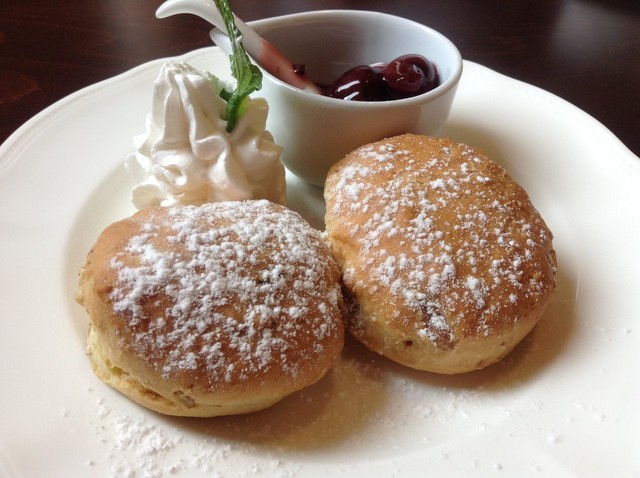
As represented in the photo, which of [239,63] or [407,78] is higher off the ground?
[239,63]

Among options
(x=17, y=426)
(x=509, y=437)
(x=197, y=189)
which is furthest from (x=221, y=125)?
(x=509, y=437)

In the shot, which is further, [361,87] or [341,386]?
[361,87]

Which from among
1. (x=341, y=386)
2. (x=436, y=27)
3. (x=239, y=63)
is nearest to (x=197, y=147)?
(x=239, y=63)

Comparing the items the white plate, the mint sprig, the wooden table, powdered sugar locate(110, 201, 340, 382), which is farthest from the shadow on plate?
the wooden table

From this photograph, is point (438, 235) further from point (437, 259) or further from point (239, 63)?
point (239, 63)

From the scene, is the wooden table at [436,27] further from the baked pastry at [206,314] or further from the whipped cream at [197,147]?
the baked pastry at [206,314]
